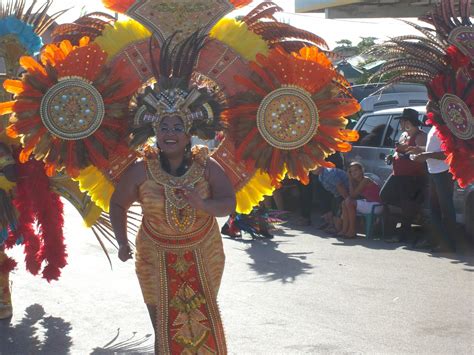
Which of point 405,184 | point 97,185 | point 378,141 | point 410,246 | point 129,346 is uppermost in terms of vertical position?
point 378,141

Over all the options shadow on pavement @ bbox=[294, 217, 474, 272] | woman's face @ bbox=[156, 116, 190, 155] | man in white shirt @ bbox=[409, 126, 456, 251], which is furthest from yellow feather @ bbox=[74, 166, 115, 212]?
shadow on pavement @ bbox=[294, 217, 474, 272]

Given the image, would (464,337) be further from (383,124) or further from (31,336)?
(383,124)

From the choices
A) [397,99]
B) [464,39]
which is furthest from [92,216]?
[397,99]

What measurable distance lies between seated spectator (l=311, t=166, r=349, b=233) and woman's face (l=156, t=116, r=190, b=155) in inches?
271

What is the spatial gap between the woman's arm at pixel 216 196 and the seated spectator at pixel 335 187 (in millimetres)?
6741

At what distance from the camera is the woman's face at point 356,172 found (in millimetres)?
11078

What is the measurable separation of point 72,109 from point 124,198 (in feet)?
1.77

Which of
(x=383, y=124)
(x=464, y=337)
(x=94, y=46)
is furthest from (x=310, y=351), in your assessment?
(x=383, y=124)

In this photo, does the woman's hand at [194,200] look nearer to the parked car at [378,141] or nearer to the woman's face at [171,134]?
the woman's face at [171,134]

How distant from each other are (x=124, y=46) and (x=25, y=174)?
1.80 meters

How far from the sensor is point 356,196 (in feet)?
36.7

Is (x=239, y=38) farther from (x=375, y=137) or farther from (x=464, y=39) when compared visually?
(x=375, y=137)

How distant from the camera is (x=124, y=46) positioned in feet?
15.6

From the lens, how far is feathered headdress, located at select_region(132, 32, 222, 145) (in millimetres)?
4449
